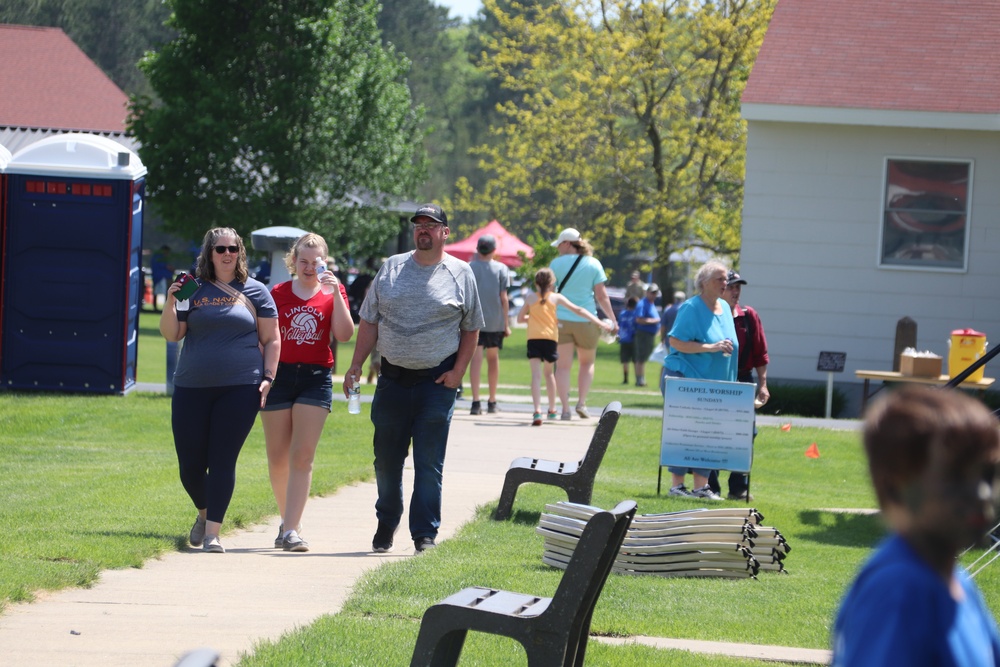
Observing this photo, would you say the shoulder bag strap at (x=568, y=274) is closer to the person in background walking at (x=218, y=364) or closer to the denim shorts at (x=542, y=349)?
the denim shorts at (x=542, y=349)

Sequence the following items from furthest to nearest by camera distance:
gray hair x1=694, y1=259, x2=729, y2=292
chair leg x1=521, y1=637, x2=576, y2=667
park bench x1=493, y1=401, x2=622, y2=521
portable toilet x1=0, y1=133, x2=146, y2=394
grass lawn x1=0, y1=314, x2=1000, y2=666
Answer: portable toilet x1=0, y1=133, x2=146, y2=394 → gray hair x1=694, y1=259, x2=729, y2=292 → park bench x1=493, y1=401, x2=622, y2=521 → grass lawn x1=0, y1=314, x2=1000, y2=666 → chair leg x1=521, y1=637, x2=576, y2=667

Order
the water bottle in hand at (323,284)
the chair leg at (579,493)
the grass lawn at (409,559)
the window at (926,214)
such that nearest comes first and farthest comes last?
1. the grass lawn at (409,559)
2. the water bottle in hand at (323,284)
3. the chair leg at (579,493)
4. the window at (926,214)

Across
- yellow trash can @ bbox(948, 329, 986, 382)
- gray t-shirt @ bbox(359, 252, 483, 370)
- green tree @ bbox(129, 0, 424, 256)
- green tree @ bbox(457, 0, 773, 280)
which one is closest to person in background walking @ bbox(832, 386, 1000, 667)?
gray t-shirt @ bbox(359, 252, 483, 370)

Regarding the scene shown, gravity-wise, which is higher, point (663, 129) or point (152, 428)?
point (663, 129)

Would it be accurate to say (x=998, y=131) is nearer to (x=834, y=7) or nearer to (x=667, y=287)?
(x=834, y=7)

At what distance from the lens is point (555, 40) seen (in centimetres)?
3391

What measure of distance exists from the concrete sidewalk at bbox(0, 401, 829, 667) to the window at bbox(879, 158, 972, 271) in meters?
10.7

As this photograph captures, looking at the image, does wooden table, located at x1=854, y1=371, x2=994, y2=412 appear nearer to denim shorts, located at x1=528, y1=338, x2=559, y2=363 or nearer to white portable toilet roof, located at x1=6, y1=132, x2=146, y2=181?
denim shorts, located at x1=528, y1=338, x2=559, y2=363

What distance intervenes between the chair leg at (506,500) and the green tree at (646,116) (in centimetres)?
2178

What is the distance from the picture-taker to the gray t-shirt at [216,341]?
793 cm

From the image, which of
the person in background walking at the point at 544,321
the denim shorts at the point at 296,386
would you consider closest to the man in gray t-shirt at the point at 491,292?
the person in background walking at the point at 544,321

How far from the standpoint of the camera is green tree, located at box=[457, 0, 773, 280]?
3064cm

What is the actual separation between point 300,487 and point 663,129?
85.4 feet

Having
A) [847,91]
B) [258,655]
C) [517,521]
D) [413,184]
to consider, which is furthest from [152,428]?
[413,184]
